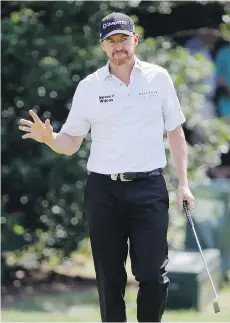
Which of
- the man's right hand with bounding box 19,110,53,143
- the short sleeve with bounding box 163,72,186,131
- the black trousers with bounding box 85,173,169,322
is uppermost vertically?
the short sleeve with bounding box 163,72,186,131

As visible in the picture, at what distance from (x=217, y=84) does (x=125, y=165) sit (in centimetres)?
879

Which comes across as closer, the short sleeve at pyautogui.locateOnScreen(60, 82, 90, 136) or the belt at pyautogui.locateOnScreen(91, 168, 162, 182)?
the belt at pyautogui.locateOnScreen(91, 168, 162, 182)

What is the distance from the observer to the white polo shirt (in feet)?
15.5

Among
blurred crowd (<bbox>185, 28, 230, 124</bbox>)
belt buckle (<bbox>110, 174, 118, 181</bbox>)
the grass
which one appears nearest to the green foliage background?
the grass

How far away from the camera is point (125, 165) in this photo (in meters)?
4.73

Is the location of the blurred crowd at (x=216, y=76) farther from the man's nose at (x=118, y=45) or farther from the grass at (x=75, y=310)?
the man's nose at (x=118, y=45)

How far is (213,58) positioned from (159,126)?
8.36m

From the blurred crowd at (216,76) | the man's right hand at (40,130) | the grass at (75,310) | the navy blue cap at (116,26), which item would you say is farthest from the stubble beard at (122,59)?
the blurred crowd at (216,76)

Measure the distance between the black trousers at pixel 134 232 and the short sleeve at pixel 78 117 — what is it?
29cm

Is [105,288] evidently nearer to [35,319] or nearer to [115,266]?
[115,266]

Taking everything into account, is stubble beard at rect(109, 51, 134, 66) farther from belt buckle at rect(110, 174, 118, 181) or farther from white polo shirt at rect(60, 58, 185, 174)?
belt buckle at rect(110, 174, 118, 181)

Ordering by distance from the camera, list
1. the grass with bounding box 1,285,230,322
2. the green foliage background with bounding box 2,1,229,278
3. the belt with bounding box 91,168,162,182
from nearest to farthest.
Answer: the belt with bounding box 91,168,162,182 → the grass with bounding box 1,285,230,322 → the green foliage background with bounding box 2,1,229,278

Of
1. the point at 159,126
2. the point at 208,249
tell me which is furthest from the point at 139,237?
the point at 208,249

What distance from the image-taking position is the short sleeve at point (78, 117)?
4852 mm
